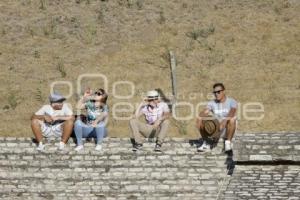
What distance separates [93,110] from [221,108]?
8.41 feet

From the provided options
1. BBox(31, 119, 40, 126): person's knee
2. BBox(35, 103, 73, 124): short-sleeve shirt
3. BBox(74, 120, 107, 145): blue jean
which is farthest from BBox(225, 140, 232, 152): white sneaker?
BBox(31, 119, 40, 126): person's knee

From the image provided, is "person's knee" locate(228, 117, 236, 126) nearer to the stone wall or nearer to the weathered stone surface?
the stone wall

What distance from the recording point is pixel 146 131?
13461 mm

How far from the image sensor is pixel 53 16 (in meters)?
25.8

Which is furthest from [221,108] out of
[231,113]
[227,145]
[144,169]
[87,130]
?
[87,130]

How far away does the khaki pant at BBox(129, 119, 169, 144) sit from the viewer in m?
12.9

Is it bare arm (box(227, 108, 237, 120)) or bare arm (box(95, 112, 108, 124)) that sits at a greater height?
bare arm (box(95, 112, 108, 124))

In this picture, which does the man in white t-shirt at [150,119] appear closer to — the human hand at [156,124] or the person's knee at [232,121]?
the human hand at [156,124]

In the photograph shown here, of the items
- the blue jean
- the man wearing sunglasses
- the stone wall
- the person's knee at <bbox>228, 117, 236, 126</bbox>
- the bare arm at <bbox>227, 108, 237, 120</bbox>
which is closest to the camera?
the stone wall

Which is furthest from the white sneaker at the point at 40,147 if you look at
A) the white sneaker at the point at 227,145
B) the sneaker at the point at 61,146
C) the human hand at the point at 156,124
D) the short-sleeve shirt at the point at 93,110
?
the white sneaker at the point at 227,145

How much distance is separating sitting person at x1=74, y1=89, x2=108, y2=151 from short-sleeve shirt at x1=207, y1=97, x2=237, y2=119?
2.12 metres

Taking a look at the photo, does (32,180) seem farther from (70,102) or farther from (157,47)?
(157,47)

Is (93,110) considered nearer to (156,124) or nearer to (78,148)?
(78,148)

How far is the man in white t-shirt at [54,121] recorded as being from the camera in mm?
13381
